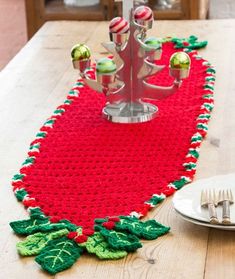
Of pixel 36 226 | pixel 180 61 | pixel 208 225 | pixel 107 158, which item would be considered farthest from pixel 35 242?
pixel 180 61

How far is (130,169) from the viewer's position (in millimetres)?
1631

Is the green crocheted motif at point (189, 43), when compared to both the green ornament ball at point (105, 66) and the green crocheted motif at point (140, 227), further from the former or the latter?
the green crocheted motif at point (140, 227)

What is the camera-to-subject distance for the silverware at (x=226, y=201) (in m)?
1.33

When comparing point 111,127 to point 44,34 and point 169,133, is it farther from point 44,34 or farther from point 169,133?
point 44,34

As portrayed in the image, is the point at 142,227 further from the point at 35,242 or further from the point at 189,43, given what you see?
the point at 189,43

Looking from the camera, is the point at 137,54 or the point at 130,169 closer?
the point at 130,169

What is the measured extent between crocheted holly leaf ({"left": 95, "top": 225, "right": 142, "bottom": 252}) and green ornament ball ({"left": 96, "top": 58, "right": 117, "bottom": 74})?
47 cm

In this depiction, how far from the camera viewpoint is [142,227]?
1385 millimetres

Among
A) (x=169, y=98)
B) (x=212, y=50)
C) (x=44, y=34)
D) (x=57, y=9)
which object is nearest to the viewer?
(x=169, y=98)

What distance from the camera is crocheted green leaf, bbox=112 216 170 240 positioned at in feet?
4.46

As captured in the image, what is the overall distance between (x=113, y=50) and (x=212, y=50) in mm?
584

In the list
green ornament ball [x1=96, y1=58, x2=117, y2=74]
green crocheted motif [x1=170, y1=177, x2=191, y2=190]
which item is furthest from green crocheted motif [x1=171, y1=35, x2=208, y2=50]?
green crocheted motif [x1=170, y1=177, x2=191, y2=190]

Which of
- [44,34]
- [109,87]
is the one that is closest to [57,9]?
[44,34]

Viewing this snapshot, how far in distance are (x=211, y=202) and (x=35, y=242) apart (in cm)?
29
